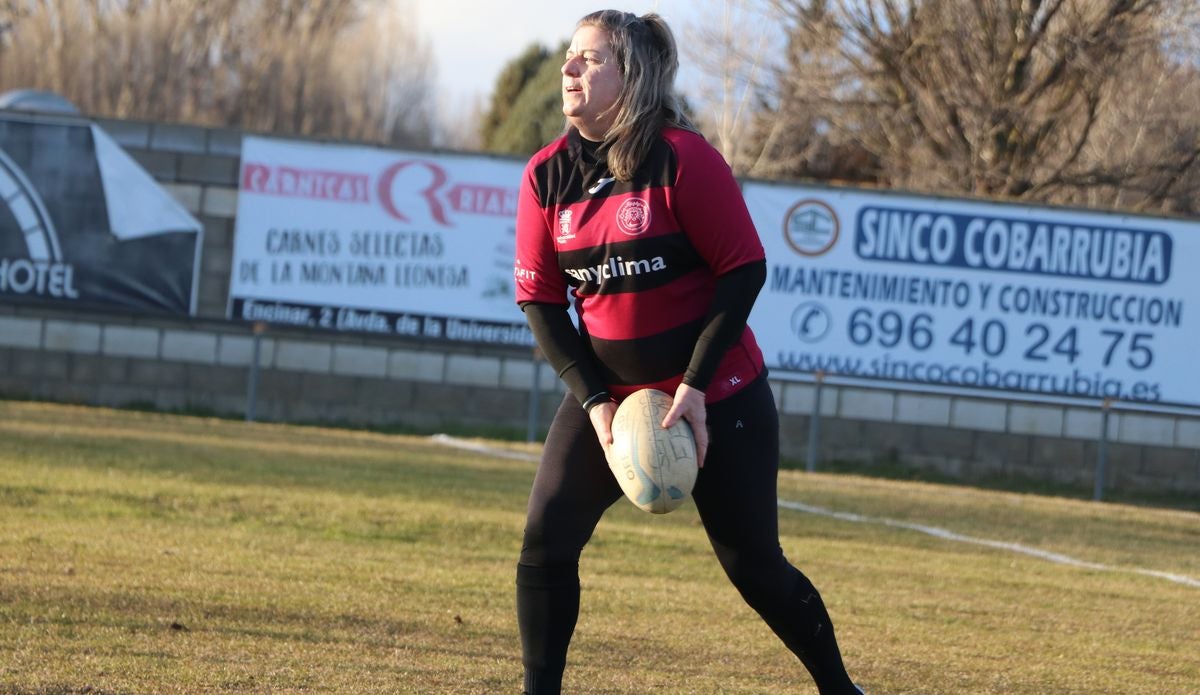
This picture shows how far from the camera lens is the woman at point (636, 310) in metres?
4.83

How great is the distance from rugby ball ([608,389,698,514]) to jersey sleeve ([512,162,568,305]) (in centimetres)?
42

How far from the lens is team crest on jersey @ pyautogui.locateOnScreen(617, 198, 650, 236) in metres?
4.81

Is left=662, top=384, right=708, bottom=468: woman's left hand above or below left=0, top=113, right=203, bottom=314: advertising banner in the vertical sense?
below

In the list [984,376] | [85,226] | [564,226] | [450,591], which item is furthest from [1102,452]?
[564,226]

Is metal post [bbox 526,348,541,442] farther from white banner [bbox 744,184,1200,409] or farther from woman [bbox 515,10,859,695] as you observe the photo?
woman [bbox 515,10,859,695]

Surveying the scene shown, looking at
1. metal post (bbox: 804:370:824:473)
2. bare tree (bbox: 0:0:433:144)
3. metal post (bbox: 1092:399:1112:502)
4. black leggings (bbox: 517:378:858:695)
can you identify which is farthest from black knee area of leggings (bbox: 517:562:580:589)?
bare tree (bbox: 0:0:433:144)

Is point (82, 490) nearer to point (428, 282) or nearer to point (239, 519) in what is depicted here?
point (239, 519)

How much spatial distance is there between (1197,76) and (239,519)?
2214cm

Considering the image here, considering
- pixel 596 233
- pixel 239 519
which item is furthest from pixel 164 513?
pixel 596 233

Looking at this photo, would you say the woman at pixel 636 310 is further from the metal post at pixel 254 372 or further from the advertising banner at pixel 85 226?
the advertising banner at pixel 85 226

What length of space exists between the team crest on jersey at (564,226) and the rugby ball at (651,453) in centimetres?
50

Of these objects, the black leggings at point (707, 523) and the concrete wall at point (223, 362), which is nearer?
the black leggings at point (707, 523)

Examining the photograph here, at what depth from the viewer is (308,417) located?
20344 millimetres

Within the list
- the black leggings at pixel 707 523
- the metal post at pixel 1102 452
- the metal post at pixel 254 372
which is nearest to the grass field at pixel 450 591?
the black leggings at pixel 707 523
